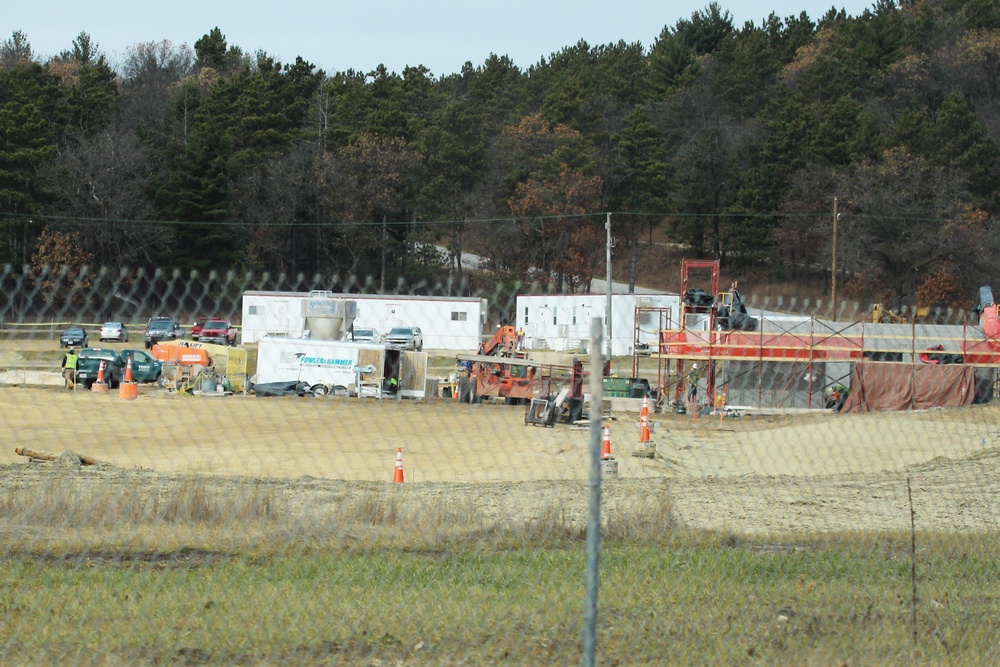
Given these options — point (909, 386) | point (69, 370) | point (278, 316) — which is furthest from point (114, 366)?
point (909, 386)

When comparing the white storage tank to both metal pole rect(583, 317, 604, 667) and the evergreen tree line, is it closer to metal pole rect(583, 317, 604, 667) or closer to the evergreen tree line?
the evergreen tree line

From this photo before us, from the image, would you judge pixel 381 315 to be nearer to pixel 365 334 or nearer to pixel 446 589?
pixel 365 334

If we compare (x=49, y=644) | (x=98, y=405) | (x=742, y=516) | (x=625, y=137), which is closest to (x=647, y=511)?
(x=742, y=516)

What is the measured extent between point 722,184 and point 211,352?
161ft

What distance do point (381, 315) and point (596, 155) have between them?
37614 mm

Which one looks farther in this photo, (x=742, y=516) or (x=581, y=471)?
(x=581, y=471)

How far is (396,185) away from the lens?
194 ft

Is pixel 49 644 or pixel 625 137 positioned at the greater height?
pixel 625 137

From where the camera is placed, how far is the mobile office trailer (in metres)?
37.0

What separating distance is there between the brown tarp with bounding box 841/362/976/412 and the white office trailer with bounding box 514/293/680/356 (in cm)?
1285

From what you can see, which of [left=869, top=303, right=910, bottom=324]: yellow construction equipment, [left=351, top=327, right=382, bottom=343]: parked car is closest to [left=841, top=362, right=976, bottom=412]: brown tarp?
[left=869, top=303, right=910, bottom=324]: yellow construction equipment

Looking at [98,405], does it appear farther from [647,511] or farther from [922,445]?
[647,511]

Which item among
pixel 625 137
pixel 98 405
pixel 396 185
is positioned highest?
pixel 625 137

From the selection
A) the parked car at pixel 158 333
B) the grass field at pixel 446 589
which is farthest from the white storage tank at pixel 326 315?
the grass field at pixel 446 589
